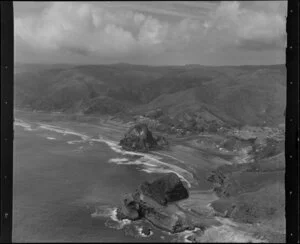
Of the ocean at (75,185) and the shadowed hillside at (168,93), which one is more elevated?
the shadowed hillside at (168,93)

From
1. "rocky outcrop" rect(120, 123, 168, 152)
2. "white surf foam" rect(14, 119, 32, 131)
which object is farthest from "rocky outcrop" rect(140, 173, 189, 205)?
"white surf foam" rect(14, 119, 32, 131)

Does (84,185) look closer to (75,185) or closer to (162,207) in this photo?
(75,185)

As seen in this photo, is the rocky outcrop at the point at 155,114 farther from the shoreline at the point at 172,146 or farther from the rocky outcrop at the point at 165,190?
the rocky outcrop at the point at 165,190

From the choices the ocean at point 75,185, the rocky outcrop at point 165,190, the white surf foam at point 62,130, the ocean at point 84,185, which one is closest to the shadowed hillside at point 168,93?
the white surf foam at point 62,130

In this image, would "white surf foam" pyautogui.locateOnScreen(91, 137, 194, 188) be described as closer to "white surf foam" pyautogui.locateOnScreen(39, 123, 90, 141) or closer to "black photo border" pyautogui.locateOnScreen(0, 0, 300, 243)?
"white surf foam" pyautogui.locateOnScreen(39, 123, 90, 141)
